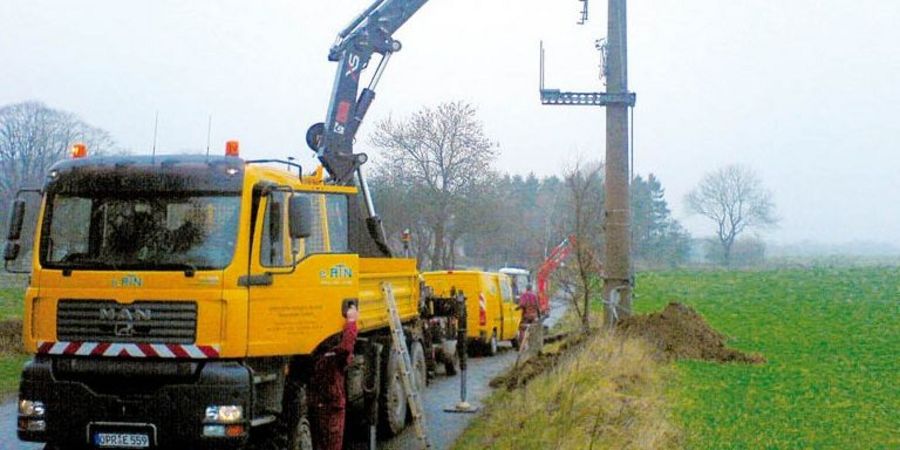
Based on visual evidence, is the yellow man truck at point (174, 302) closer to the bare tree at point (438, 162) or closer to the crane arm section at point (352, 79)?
the crane arm section at point (352, 79)

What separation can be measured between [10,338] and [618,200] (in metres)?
13.0

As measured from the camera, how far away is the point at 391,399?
40.9ft

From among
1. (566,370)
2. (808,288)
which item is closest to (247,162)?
(566,370)

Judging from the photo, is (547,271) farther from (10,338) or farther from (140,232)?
(140,232)

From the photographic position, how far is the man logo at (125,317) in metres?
8.91

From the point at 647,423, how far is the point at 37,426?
19.1ft

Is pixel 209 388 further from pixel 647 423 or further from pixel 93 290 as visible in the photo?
pixel 647 423

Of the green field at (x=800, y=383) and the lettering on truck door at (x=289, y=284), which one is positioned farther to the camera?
the green field at (x=800, y=383)

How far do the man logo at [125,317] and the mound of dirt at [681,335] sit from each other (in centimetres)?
1226

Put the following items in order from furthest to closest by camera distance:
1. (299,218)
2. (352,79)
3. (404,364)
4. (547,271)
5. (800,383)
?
1. (547,271)
2. (352,79)
3. (800,383)
4. (404,364)
5. (299,218)

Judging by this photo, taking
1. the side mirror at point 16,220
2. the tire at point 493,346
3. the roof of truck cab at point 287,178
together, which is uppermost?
the roof of truck cab at point 287,178

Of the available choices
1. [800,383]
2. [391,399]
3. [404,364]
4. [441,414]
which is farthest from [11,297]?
[800,383]

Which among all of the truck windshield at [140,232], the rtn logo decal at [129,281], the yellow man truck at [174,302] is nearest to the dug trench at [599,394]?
the yellow man truck at [174,302]

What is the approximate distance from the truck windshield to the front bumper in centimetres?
88
